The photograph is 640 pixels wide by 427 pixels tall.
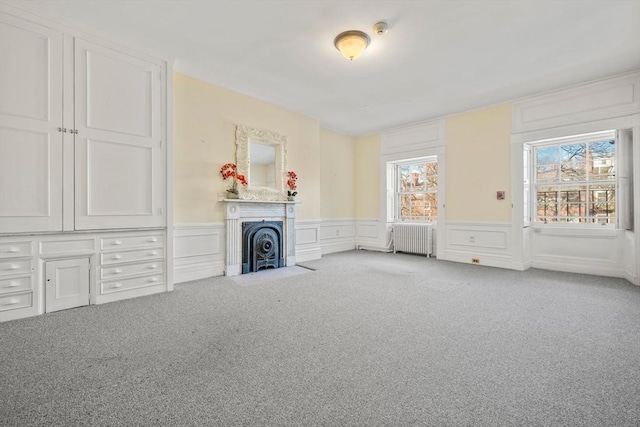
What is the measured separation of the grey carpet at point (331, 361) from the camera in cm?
134

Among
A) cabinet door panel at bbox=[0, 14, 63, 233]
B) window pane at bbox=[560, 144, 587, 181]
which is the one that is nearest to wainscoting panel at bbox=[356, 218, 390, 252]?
window pane at bbox=[560, 144, 587, 181]

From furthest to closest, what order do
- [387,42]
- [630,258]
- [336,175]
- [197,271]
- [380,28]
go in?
[336,175] < [197,271] < [630,258] < [387,42] < [380,28]

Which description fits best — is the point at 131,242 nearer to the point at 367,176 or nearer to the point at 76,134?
the point at 76,134

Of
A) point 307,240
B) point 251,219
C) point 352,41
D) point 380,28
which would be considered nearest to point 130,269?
point 251,219

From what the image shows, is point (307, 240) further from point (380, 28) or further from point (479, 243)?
point (380, 28)

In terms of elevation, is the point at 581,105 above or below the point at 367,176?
above

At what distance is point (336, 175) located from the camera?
21.3 ft

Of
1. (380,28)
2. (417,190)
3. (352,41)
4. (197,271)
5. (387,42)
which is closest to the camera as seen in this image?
(380,28)

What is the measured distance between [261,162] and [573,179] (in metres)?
5.04

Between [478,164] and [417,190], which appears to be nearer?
[478,164]

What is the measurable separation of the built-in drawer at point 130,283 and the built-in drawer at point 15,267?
1.97ft

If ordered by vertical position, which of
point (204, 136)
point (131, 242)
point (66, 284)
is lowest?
point (66, 284)

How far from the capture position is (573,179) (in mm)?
4477

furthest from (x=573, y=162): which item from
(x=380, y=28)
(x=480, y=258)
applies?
(x=380, y=28)
